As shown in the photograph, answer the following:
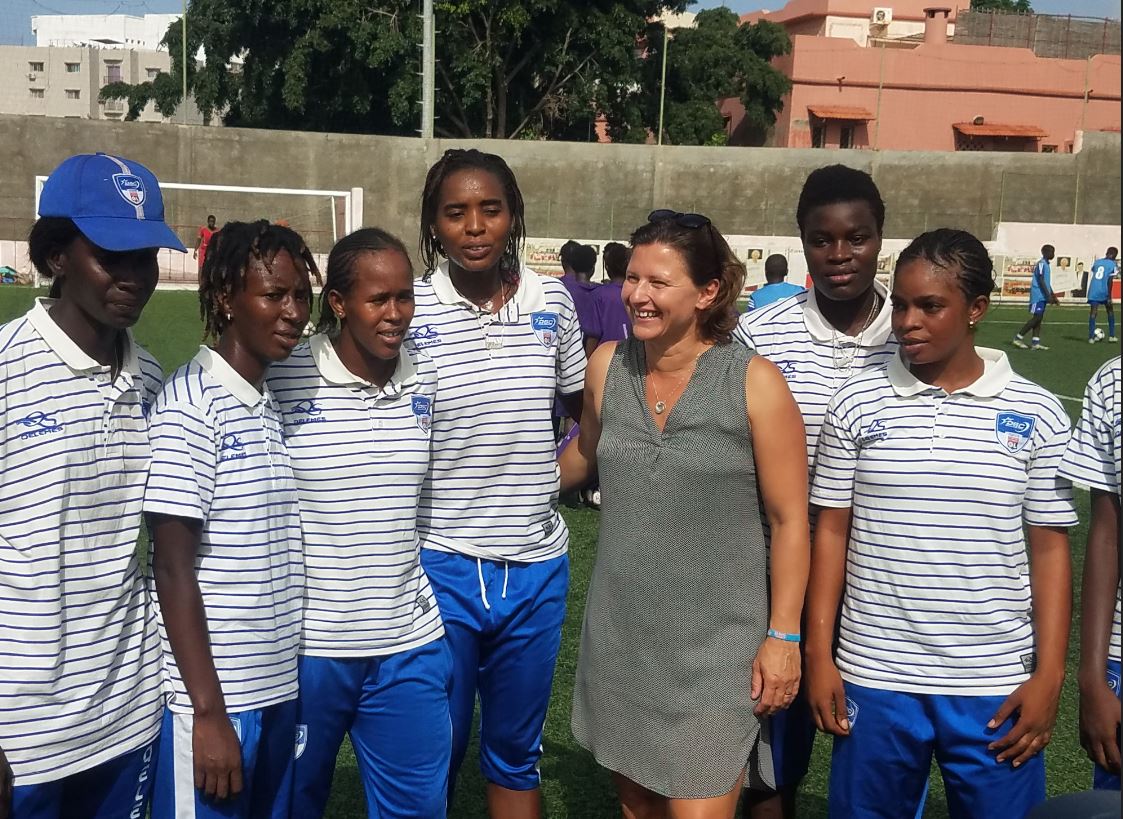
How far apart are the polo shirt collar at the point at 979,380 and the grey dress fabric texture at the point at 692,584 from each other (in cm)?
38

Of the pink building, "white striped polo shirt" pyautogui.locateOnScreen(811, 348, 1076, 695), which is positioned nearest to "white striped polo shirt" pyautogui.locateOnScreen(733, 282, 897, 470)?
"white striped polo shirt" pyautogui.locateOnScreen(811, 348, 1076, 695)

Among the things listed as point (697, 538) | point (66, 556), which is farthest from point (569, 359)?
point (66, 556)

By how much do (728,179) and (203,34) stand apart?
53.9 ft

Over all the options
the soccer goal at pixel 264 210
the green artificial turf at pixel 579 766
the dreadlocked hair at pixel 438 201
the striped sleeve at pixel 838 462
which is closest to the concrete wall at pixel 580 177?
the soccer goal at pixel 264 210

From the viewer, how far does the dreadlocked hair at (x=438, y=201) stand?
11.5 feet

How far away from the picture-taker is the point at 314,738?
3.08m

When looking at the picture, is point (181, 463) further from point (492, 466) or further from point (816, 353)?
point (816, 353)

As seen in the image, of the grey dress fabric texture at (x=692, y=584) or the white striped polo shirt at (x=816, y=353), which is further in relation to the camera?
the white striped polo shirt at (x=816, y=353)

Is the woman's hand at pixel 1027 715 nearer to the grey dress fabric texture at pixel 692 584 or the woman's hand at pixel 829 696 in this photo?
the woman's hand at pixel 829 696

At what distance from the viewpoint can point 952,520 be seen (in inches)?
114

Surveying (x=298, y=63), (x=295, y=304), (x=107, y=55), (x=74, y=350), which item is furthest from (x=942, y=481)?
(x=107, y=55)

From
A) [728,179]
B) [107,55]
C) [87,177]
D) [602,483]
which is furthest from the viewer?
[107,55]

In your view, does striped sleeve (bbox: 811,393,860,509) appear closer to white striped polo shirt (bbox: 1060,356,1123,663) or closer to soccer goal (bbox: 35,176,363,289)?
white striped polo shirt (bbox: 1060,356,1123,663)

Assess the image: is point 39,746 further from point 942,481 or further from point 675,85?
point 675,85
